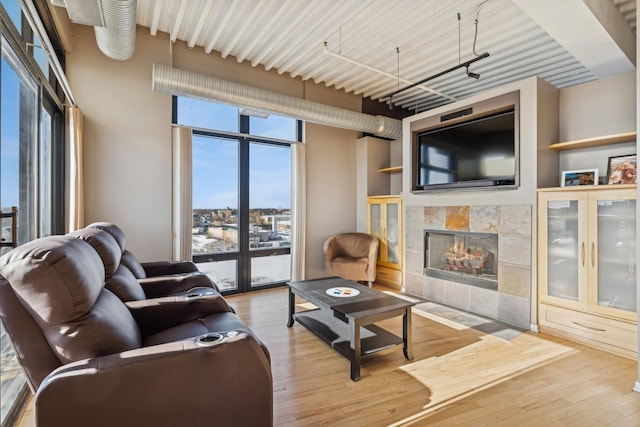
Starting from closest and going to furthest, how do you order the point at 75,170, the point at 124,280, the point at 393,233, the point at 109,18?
the point at 124,280, the point at 109,18, the point at 75,170, the point at 393,233

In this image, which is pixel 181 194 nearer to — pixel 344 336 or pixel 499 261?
pixel 344 336

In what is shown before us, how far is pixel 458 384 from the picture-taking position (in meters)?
2.33

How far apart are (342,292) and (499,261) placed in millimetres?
2036

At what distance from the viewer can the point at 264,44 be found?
13.2 feet

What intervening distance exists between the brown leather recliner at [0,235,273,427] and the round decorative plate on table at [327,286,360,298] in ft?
5.18

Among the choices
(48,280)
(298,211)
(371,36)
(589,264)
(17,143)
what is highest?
(371,36)

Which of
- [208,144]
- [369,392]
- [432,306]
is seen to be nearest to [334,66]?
[208,144]

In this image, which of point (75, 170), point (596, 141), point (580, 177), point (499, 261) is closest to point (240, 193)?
point (75, 170)

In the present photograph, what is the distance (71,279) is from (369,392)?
197 cm

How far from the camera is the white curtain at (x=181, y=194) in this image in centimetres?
412

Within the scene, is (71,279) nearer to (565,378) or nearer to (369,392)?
(369,392)

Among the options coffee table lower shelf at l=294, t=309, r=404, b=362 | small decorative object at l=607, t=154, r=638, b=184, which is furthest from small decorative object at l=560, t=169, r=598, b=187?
coffee table lower shelf at l=294, t=309, r=404, b=362

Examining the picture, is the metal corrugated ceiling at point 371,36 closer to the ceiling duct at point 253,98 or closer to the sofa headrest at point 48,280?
the ceiling duct at point 253,98

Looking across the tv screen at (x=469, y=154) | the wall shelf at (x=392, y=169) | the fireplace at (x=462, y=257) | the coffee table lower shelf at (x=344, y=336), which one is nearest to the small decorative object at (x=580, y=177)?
the tv screen at (x=469, y=154)
